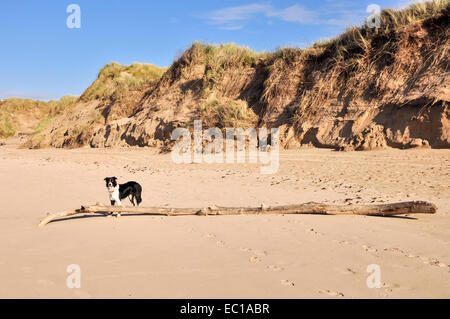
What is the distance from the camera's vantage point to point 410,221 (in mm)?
5461

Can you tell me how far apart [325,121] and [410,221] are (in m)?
8.47

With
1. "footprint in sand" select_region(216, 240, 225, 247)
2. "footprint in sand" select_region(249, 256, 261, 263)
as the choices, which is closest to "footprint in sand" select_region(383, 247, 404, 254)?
"footprint in sand" select_region(249, 256, 261, 263)

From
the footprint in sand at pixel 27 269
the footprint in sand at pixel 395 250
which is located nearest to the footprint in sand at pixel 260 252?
the footprint in sand at pixel 395 250

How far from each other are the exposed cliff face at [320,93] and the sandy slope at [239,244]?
2.74m

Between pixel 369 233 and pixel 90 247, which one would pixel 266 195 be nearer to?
pixel 369 233

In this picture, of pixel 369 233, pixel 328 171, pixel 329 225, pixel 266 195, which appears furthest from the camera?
pixel 328 171

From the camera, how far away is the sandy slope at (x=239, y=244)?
318cm

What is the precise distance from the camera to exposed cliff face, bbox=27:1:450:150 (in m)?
11.9

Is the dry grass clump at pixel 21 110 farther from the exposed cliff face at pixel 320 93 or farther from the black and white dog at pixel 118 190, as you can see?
the black and white dog at pixel 118 190

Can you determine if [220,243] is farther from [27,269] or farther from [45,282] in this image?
[27,269]

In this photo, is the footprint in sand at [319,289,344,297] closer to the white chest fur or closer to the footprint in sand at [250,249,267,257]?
the footprint in sand at [250,249,267,257]

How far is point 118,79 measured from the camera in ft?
76.6
